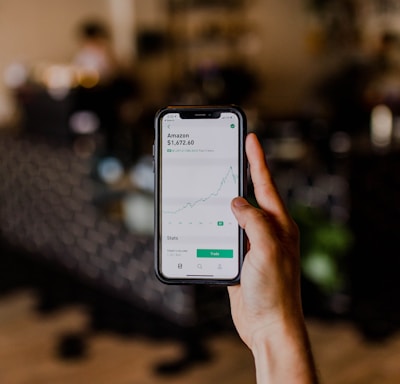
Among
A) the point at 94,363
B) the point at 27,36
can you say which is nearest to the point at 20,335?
Answer: the point at 94,363

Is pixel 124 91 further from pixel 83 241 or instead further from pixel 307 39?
pixel 307 39

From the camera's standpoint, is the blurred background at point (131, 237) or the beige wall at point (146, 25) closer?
the blurred background at point (131, 237)

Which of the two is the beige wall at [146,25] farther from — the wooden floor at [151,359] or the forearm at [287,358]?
the forearm at [287,358]

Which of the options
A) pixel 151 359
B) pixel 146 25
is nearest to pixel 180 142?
pixel 151 359

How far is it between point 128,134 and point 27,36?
2538 millimetres

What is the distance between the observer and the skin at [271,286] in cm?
85

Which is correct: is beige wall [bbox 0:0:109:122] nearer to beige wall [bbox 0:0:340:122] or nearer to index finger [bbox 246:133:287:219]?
beige wall [bbox 0:0:340:122]

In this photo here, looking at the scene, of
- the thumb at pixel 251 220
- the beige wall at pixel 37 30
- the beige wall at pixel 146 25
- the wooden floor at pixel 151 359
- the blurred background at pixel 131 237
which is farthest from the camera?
the beige wall at pixel 146 25

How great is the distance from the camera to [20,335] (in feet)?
10.1

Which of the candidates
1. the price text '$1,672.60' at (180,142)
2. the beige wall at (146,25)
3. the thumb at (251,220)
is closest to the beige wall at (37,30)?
the beige wall at (146,25)

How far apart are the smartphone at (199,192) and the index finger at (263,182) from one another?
2cm

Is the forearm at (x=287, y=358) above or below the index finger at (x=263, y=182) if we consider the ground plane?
below

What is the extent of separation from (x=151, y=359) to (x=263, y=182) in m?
2.04

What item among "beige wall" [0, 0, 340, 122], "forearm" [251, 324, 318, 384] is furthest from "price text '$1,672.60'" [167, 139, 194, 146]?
"beige wall" [0, 0, 340, 122]
